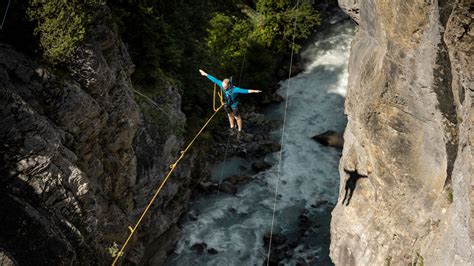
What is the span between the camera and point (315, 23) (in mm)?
29734

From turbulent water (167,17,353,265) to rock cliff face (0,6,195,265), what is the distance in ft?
10.4

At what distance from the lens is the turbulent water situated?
787 inches

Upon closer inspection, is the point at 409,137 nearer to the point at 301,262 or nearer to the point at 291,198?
the point at 301,262

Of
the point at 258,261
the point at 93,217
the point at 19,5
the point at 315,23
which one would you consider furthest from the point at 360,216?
the point at 315,23

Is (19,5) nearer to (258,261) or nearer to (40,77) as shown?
(40,77)

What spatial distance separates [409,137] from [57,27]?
9276mm

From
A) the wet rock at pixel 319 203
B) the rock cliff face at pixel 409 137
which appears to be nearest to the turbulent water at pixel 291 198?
the wet rock at pixel 319 203

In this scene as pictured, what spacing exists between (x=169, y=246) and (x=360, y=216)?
7.42m

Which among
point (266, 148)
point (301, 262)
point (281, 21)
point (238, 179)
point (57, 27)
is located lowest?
point (301, 262)

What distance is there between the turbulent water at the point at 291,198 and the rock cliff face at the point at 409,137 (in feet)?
12.5

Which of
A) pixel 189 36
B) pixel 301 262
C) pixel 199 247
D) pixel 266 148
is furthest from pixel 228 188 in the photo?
pixel 189 36

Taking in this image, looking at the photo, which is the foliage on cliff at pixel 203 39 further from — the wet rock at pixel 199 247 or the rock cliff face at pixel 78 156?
the wet rock at pixel 199 247

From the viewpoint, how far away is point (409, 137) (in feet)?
43.0

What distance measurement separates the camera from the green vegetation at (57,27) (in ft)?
41.7
